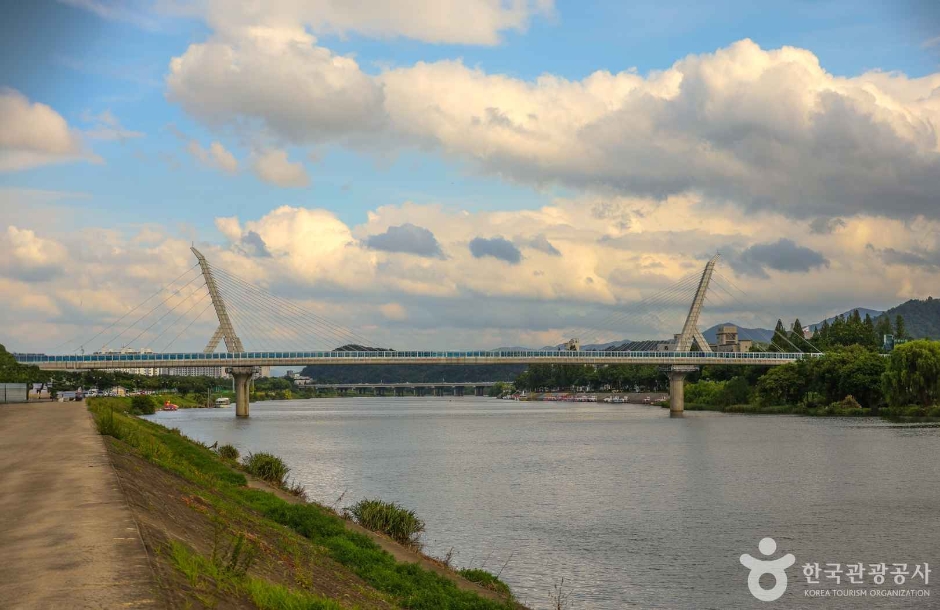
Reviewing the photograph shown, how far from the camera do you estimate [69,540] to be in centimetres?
1542

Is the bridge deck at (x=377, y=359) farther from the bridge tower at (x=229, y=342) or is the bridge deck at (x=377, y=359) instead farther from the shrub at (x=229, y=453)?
the shrub at (x=229, y=453)

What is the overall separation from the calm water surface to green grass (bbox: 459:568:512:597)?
74 centimetres

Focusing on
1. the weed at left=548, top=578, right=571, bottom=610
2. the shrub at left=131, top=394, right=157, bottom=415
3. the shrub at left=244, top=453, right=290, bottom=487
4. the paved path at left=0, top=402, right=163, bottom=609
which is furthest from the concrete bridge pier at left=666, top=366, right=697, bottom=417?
the paved path at left=0, top=402, right=163, bottom=609

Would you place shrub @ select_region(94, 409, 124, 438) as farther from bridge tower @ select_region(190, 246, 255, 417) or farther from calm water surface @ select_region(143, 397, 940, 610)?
bridge tower @ select_region(190, 246, 255, 417)

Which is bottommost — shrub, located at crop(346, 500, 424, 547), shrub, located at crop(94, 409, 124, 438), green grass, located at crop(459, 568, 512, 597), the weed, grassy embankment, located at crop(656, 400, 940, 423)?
grassy embankment, located at crop(656, 400, 940, 423)

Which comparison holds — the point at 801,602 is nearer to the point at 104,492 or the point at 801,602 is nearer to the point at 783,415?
the point at 104,492

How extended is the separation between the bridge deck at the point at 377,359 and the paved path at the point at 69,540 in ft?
403

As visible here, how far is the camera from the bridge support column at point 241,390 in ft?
476

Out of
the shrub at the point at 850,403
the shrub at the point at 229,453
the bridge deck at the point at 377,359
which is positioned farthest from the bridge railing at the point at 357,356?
the shrub at the point at 229,453

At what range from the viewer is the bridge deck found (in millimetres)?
145500

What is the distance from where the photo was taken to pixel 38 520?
17.8 m

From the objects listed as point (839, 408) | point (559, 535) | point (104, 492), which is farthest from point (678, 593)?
point (839, 408)

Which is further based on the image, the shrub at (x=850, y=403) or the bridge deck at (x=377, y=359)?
the bridge deck at (x=377, y=359)

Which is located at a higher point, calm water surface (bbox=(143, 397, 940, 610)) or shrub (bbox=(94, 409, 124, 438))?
shrub (bbox=(94, 409, 124, 438))
